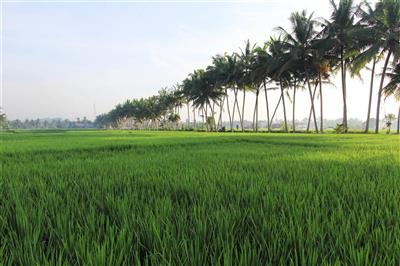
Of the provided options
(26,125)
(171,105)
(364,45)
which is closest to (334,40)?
(364,45)

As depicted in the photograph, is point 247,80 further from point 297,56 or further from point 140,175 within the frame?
point 140,175

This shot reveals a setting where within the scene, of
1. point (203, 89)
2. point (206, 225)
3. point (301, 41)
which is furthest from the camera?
point (203, 89)

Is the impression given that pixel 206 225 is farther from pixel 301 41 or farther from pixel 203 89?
pixel 203 89

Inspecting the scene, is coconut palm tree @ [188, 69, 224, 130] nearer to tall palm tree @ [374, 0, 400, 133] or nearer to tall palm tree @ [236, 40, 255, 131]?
tall palm tree @ [236, 40, 255, 131]

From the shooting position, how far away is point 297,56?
24.2 m

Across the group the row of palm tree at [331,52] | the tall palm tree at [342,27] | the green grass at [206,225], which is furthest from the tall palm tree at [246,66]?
the green grass at [206,225]

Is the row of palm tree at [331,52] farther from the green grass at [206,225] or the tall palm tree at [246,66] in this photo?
the green grass at [206,225]

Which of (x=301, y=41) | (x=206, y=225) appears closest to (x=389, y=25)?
(x=301, y=41)

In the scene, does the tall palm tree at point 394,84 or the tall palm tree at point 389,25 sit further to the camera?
the tall palm tree at point 394,84

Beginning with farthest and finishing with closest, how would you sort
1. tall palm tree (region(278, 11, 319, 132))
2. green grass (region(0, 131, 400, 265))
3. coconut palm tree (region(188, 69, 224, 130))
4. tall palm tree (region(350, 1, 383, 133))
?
coconut palm tree (region(188, 69, 224, 130))
tall palm tree (region(278, 11, 319, 132))
tall palm tree (region(350, 1, 383, 133))
green grass (region(0, 131, 400, 265))

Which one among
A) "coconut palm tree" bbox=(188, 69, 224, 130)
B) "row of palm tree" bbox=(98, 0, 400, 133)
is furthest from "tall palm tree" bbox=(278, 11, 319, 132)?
"coconut palm tree" bbox=(188, 69, 224, 130)

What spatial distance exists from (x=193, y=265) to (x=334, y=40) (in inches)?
946

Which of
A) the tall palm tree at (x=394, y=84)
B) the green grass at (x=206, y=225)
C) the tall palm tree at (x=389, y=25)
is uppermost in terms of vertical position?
the tall palm tree at (x=389, y=25)

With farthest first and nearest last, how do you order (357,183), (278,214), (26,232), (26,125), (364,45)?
1. (26,125)
2. (364,45)
3. (357,183)
4. (278,214)
5. (26,232)
